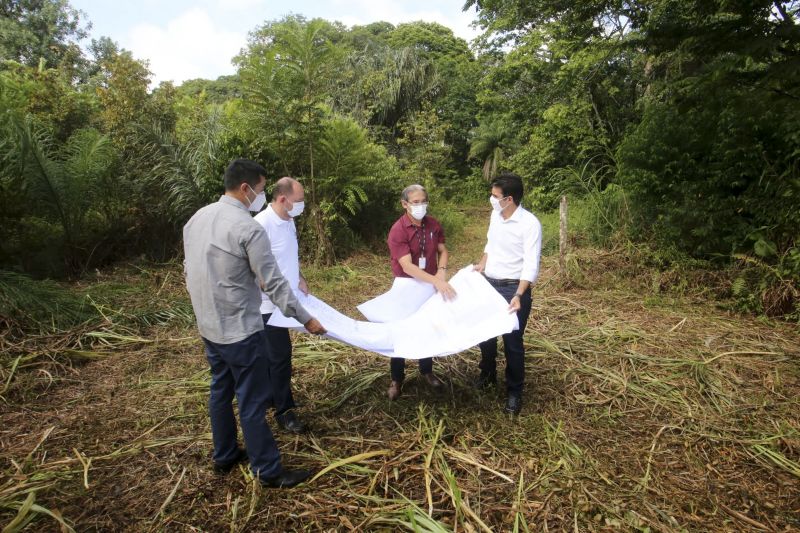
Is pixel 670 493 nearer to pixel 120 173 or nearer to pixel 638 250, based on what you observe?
pixel 638 250

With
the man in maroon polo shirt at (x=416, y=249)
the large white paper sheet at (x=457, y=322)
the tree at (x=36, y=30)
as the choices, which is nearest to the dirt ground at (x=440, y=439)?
the large white paper sheet at (x=457, y=322)

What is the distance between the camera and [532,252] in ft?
10.0

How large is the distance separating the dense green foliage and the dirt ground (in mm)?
1841

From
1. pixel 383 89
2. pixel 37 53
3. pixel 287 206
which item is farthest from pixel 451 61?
pixel 287 206

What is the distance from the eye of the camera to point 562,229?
675 centimetres

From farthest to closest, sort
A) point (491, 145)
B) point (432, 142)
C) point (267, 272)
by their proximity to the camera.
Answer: point (491, 145), point (432, 142), point (267, 272)

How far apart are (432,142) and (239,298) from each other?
10.7 meters

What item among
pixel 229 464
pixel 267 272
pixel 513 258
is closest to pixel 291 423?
pixel 229 464

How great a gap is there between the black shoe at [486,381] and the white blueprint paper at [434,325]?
2.85ft

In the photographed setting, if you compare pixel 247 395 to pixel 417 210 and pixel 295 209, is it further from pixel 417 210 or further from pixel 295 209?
pixel 417 210

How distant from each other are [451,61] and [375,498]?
2544 centimetres

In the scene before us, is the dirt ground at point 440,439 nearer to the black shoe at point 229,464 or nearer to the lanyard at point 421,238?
the black shoe at point 229,464

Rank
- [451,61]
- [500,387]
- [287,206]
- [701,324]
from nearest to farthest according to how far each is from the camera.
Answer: [287,206], [500,387], [701,324], [451,61]

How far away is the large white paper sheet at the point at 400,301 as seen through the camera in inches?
130
